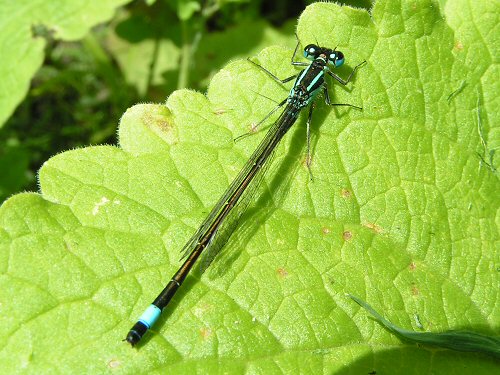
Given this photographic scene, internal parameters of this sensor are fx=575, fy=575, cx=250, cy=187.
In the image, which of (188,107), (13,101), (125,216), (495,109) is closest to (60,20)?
(13,101)

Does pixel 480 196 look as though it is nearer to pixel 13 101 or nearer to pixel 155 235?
pixel 155 235

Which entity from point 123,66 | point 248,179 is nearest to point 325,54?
point 248,179

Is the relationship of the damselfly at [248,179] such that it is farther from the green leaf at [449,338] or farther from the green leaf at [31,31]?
the green leaf at [31,31]

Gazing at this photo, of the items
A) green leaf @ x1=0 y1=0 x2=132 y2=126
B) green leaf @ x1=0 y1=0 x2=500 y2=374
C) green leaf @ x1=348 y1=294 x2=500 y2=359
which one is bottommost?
green leaf @ x1=348 y1=294 x2=500 y2=359

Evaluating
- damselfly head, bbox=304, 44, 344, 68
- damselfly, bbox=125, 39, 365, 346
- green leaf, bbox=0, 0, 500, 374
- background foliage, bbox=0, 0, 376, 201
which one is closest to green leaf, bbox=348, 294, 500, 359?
green leaf, bbox=0, 0, 500, 374

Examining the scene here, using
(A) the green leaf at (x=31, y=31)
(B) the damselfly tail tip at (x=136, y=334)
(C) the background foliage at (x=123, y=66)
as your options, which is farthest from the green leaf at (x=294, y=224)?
(C) the background foliage at (x=123, y=66)

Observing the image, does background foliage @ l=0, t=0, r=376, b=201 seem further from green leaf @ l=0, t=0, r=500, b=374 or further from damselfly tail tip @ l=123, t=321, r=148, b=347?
damselfly tail tip @ l=123, t=321, r=148, b=347
